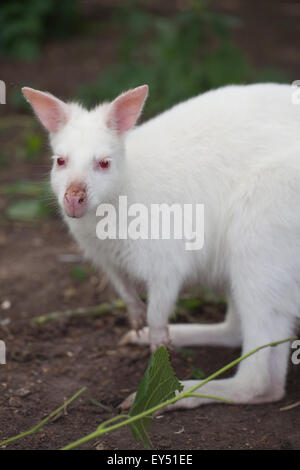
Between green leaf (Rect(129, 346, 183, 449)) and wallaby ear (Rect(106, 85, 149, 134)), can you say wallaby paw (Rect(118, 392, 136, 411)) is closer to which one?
green leaf (Rect(129, 346, 183, 449))

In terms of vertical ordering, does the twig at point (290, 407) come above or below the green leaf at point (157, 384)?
below

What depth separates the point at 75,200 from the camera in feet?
8.23

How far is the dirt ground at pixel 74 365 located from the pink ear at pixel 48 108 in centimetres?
42

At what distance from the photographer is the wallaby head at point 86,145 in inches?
101

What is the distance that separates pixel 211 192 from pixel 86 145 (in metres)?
0.64

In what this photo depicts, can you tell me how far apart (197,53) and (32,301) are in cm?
264

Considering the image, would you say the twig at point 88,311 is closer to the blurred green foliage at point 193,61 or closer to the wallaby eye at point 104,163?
the wallaby eye at point 104,163

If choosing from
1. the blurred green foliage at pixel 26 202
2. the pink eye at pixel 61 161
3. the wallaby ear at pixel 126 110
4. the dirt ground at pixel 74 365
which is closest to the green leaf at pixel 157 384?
the dirt ground at pixel 74 365

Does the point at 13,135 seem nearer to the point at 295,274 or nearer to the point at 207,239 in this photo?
the point at 207,239

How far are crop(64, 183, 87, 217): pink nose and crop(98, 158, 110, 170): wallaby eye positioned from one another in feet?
0.55

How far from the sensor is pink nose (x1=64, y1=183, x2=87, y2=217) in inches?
98.9

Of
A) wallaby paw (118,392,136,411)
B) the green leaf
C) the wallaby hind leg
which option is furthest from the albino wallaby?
the green leaf

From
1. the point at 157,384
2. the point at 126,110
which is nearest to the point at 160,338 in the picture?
the point at 157,384
